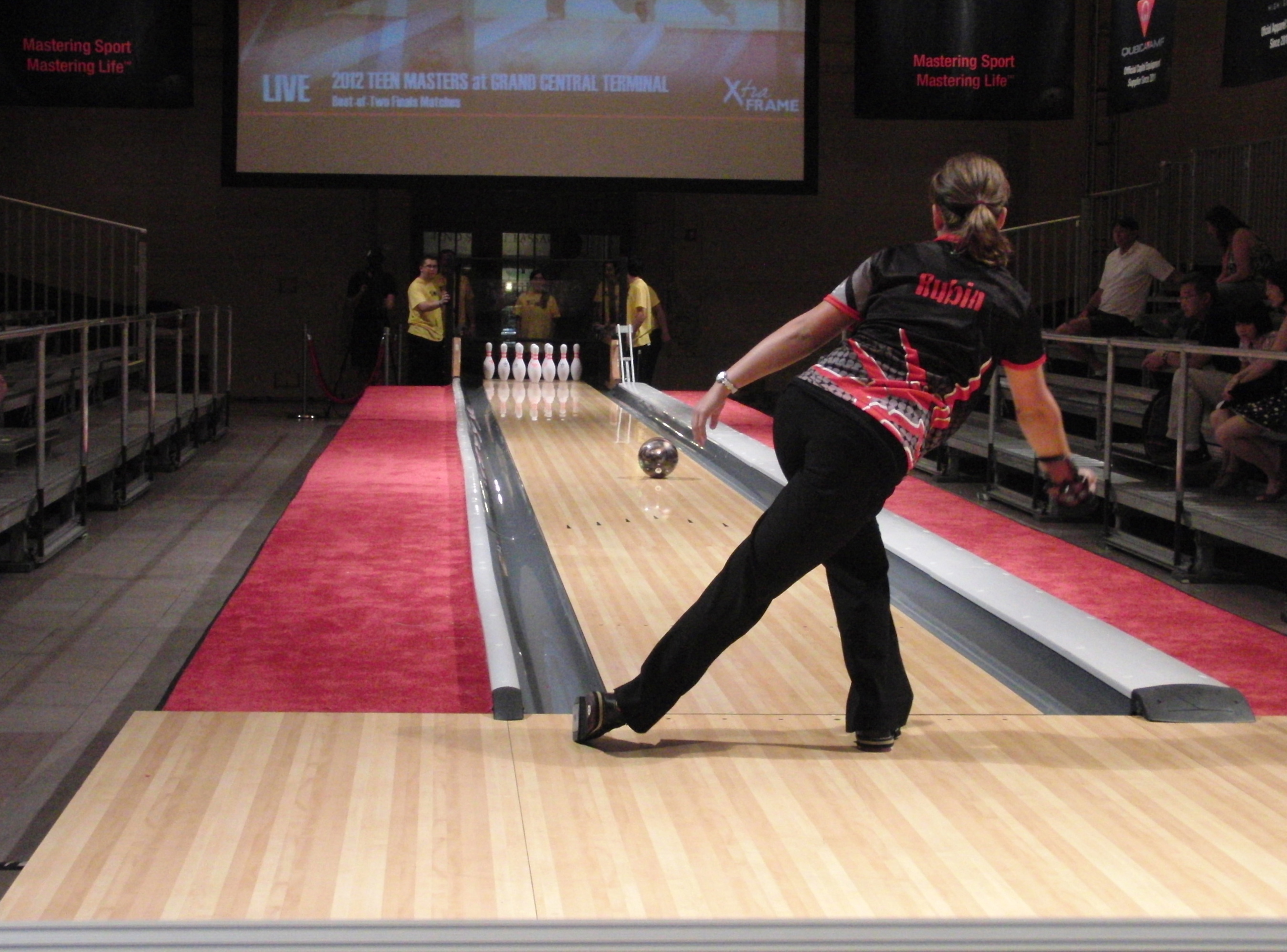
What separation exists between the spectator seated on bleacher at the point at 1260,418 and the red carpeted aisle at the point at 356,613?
2846 mm

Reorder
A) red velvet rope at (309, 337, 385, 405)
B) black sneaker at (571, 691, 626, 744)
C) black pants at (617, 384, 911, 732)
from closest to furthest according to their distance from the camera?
1. black pants at (617, 384, 911, 732)
2. black sneaker at (571, 691, 626, 744)
3. red velvet rope at (309, 337, 385, 405)

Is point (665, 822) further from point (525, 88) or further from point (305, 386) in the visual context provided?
point (305, 386)

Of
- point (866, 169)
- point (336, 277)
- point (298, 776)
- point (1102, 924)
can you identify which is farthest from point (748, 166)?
point (1102, 924)

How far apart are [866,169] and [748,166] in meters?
3.76

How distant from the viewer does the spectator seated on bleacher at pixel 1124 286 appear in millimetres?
8430

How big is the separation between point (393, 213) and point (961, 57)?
637cm

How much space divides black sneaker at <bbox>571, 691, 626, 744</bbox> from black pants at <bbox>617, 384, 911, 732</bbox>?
0.02 m

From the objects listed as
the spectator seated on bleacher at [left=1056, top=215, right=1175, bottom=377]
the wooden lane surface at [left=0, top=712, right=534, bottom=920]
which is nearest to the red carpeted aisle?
the wooden lane surface at [left=0, top=712, right=534, bottom=920]

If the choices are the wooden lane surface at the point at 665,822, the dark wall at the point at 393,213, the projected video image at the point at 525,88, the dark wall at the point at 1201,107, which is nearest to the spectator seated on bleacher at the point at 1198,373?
the wooden lane surface at the point at 665,822

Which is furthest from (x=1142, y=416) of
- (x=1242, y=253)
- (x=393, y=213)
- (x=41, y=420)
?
(x=393, y=213)

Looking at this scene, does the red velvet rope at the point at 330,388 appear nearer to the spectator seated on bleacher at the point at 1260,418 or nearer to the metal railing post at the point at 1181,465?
the metal railing post at the point at 1181,465

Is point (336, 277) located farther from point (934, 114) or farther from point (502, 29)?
point (934, 114)

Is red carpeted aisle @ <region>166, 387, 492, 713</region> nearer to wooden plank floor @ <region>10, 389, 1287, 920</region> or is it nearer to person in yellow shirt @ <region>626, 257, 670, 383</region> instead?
wooden plank floor @ <region>10, 389, 1287, 920</region>

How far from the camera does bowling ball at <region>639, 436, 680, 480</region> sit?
702 centimetres
